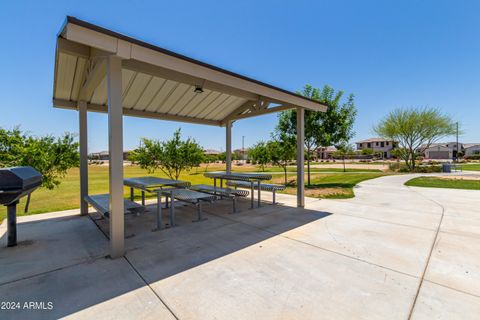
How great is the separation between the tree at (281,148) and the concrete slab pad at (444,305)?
942 cm

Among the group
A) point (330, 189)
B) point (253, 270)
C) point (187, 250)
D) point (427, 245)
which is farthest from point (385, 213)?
point (187, 250)

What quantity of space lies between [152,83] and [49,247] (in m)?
3.74

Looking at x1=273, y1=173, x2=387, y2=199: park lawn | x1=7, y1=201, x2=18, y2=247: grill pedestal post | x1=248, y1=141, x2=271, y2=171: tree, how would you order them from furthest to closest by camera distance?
x1=248, y1=141, x2=271, y2=171: tree < x1=273, y1=173, x2=387, y2=199: park lawn < x1=7, y1=201, x2=18, y2=247: grill pedestal post

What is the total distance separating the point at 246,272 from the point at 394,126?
87.8 ft

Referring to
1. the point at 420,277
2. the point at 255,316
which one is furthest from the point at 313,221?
the point at 255,316

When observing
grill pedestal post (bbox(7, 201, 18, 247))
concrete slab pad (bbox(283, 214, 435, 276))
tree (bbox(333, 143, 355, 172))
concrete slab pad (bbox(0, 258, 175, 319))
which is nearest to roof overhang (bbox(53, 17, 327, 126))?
grill pedestal post (bbox(7, 201, 18, 247))

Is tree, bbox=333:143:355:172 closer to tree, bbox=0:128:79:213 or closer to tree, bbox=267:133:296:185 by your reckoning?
tree, bbox=267:133:296:185

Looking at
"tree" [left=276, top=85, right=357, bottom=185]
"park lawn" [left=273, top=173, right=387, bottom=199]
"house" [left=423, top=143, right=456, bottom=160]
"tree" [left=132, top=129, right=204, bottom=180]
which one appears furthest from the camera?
"house" [left=423, top=143, right=456, bottom=160]

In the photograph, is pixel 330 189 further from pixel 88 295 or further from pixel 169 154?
pixel 88 295

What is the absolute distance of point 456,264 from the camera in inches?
110

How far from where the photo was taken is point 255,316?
1.85 meters

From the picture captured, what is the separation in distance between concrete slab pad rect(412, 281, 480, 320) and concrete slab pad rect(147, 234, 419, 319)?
0.09m

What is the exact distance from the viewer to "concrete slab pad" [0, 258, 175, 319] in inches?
74.1

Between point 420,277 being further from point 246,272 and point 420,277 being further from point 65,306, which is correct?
point 65,306
